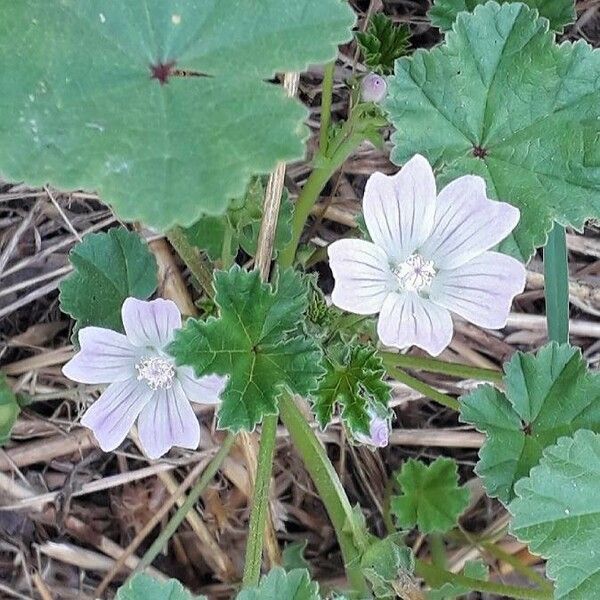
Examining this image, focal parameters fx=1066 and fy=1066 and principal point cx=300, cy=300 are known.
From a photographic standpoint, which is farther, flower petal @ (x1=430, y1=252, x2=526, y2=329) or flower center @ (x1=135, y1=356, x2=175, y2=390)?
flower center @ (x1=135, y1=356, x2=175, y2=390)

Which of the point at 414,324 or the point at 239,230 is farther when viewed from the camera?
the point at 239,230

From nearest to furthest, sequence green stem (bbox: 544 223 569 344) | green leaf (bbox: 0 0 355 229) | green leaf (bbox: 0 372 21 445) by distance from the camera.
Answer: green leaf (bbox: 0 0 355 229)
green stem (bbox: 544 223 569 344)
green leaf (bbox: 0 372 21 445)

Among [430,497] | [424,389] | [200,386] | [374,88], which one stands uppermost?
[374,88]

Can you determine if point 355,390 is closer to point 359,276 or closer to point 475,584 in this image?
point 359,276

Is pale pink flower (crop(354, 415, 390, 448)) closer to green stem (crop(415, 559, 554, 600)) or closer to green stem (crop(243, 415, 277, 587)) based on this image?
green stem (crop(243, 415, 277, 587))

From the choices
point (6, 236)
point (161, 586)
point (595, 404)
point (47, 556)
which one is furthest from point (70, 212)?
point (595, 404)

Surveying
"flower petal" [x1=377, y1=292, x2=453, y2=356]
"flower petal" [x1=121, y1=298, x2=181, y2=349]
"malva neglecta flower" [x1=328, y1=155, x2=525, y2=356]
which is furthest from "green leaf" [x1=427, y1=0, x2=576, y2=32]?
"flower petal" [x1=121, y1=298, x2=181, y2=349]

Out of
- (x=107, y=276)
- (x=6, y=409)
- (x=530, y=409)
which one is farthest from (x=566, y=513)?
(x=6, y=409)

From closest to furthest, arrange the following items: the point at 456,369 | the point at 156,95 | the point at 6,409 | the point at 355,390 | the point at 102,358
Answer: the point at 156,95 → the point at 355,390 → the point at 102,358 → the point at 456,369 → the point at 6,409
